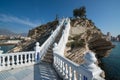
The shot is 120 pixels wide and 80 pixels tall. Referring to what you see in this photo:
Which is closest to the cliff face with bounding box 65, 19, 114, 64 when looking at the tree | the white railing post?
the tree

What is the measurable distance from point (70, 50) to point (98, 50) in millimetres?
16572

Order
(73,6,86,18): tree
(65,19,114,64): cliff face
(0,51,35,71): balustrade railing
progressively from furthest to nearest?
(73,6,86,18): tree
(65,19,114,64): cliff face
(0,51,35,71): balustrade railing

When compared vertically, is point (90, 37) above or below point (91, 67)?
above

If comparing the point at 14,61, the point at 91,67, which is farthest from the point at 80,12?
the point at 91,67

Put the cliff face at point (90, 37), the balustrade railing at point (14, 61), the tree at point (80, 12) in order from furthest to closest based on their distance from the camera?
the tree at point (80, 12) < the cliff face at point (90, 37) < the balustrade railing at point (14, 61)

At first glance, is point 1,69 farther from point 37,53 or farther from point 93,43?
point 93,43

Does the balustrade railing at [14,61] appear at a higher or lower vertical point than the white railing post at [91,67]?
lower

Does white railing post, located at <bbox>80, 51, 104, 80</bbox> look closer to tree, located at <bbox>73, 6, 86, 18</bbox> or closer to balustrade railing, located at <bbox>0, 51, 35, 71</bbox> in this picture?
balustrade railing, located at <bbox>0, 51, 35, 71</bbox>

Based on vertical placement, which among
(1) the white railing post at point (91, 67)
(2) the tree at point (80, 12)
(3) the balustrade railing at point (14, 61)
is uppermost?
(2) the tree at point (80, 12)

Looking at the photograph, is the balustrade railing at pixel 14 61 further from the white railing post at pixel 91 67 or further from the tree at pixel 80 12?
the tree at pixel 80 12

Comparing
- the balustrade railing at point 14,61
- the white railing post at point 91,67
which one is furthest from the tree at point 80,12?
the white railing post at point 91,67

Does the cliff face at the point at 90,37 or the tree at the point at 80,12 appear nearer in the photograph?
the cliff face at the point at 90,37

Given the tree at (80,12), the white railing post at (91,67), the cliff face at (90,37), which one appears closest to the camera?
the white railing post at (91,67)

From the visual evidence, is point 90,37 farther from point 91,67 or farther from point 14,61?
point 91,67
